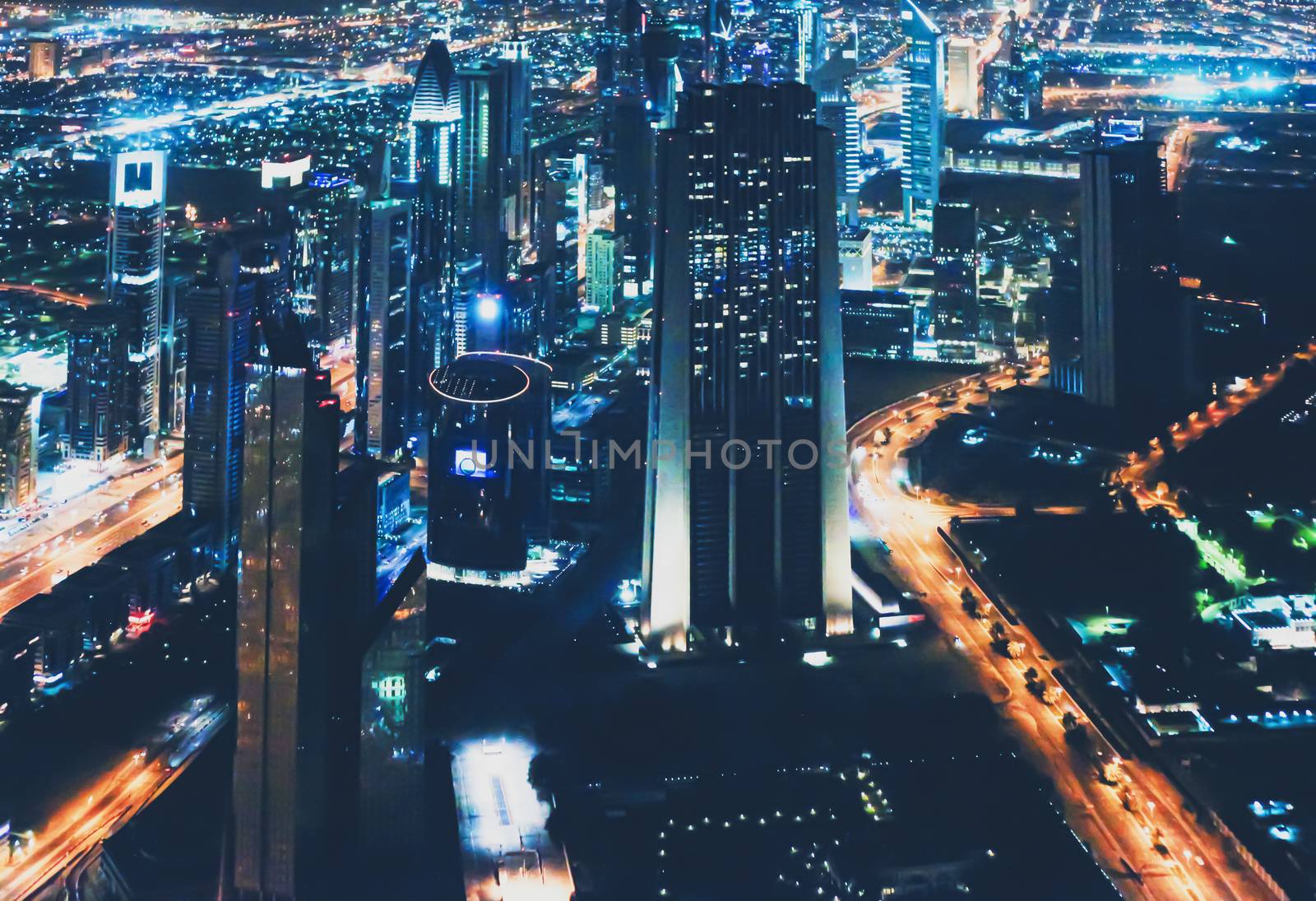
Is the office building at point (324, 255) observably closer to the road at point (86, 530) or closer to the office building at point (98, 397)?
the office building at point (98, 397)

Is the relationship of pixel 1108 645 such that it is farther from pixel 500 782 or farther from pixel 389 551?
pixel 389 551

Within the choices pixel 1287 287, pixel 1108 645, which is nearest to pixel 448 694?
pixel 1108 645

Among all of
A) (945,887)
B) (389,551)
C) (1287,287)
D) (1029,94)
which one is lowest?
(945,887)

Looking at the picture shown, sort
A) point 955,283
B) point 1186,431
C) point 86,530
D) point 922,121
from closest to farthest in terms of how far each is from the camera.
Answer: point 86,530 < point 1186,431 < point 955,283 < point 922,121

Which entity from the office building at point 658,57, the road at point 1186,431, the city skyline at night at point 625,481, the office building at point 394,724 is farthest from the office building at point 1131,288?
the office building at point 394,724

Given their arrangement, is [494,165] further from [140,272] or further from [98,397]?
[98,397]

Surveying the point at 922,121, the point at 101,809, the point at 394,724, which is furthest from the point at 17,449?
the point at 922,121

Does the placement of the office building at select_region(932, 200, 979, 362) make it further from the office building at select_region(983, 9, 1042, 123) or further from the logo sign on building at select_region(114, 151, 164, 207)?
the logo sign on building at select_region(114, 151, 164, 207)
